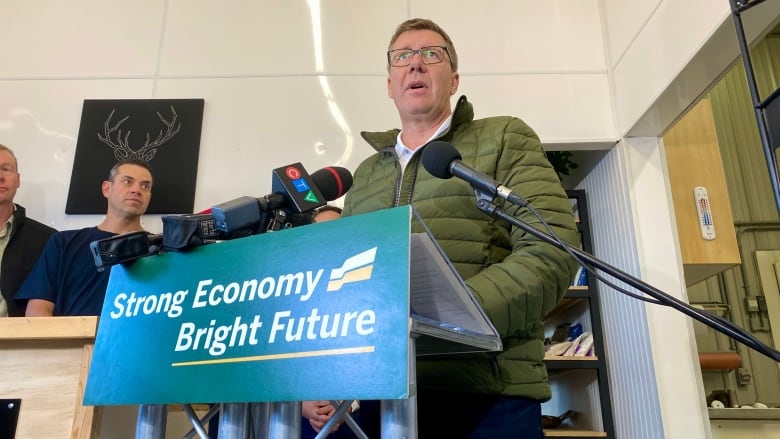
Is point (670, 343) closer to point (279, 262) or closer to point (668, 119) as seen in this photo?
point (668, 119)

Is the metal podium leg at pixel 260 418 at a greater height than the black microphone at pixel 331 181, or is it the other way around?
the black microphone at pixel 331 181

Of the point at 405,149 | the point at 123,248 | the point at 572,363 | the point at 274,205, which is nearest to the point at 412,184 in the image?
the point at 405,149

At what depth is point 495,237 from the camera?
1212 mm

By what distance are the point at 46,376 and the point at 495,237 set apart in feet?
3.92

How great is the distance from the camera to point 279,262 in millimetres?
757

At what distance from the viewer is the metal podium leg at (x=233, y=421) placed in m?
0.79

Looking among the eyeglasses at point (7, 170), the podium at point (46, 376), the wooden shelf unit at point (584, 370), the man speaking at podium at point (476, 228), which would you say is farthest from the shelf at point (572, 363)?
the eyeglasses at point (7, 170)

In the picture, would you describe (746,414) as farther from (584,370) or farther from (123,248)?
(123,248)

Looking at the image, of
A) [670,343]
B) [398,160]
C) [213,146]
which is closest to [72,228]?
[213,146]

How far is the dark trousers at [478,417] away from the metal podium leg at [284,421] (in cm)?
42

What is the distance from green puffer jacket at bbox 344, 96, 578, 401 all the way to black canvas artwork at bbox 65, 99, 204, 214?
1.71 metres

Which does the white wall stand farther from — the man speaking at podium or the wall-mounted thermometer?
the man speaking at podium

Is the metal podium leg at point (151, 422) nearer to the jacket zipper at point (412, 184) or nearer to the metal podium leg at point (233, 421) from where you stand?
the metal podium leg at point (233, 421)

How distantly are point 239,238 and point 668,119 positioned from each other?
2402 mm
